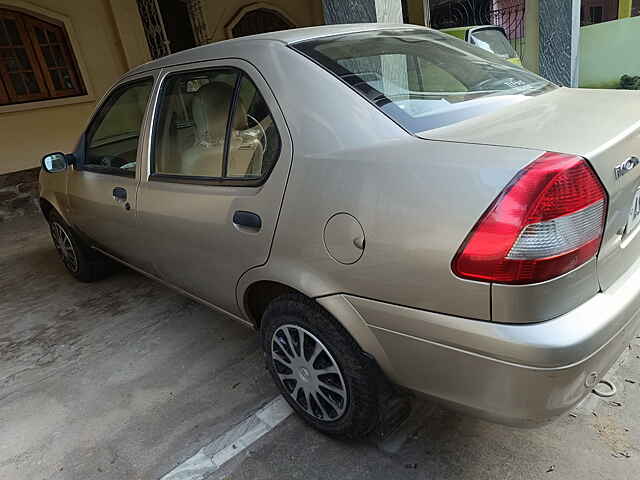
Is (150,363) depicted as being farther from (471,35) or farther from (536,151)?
(471,35)

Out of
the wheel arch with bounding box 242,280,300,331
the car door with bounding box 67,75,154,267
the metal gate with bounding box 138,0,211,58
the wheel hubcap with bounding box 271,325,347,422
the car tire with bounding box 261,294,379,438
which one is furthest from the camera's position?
the metal gate with bounding box 138,0,211,58

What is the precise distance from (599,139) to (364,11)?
342 cm

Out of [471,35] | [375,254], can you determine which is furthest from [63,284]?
[471,35]

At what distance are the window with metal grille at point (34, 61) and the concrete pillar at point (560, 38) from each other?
709 centimetres

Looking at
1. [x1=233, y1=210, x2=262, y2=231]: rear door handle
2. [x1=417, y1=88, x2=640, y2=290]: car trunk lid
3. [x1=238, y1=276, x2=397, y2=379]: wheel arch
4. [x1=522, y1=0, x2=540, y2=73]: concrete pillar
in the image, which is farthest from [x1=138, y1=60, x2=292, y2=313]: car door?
[x1=522, y1=0, x2=540, y2=73]: concrete pillar

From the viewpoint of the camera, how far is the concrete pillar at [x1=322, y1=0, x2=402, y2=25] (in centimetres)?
411

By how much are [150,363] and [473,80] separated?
233 centimetres

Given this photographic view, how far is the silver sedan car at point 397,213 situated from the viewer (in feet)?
4.06

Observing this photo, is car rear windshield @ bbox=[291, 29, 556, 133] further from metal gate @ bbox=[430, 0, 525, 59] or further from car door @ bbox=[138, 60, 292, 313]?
metal gate @ bbox=[430, 0, 525, 59]

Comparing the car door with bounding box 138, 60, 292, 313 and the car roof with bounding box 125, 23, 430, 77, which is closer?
the car door with bounding box 138, 60, 292, 313

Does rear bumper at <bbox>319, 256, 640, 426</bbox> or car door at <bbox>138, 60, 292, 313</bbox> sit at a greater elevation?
car door at <bbox>138, 60, 292, 313</bbox>

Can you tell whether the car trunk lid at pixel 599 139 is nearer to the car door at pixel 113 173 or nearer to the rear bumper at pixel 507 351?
the rear bumper at pixel 507 351

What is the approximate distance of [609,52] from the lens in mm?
9414

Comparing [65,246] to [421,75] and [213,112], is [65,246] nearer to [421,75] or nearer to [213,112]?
[213,112]
